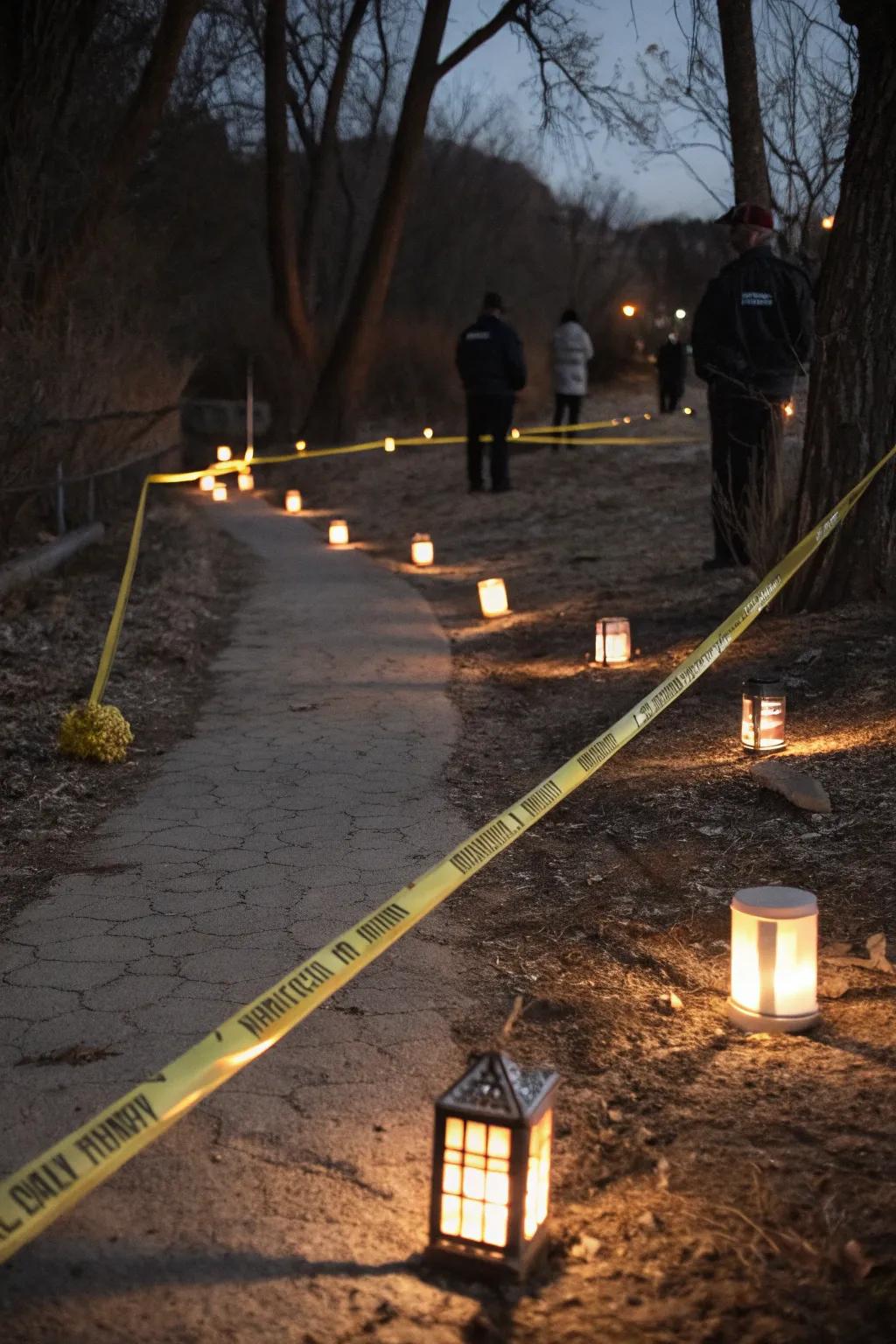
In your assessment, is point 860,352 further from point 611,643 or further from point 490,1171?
point 490,1171

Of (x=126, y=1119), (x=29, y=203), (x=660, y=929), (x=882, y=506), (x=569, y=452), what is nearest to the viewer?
(x=126, y=1119)

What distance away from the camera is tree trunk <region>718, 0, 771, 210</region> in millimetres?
9812

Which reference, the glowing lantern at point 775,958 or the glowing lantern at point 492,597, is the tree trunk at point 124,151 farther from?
the glowing lantern at point 775,958

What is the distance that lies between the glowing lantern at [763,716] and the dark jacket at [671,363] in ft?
62.7

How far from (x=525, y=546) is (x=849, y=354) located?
636 centimetres

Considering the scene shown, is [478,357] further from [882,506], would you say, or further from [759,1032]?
[759,1032]

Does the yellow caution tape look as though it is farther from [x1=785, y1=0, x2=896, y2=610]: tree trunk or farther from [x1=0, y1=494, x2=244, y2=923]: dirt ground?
[x1=785, y1=0, x2=896, y2=610]: tree trunk

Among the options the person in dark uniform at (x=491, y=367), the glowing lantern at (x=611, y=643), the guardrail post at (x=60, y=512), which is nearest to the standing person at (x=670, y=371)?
the person in dark uniform at (x=491, y=367)

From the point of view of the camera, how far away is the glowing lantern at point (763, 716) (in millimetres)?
6000

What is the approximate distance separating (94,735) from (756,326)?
194 inches

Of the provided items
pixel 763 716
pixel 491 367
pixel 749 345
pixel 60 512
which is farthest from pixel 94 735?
pixel 491 367

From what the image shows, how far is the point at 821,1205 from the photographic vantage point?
2.90 meters

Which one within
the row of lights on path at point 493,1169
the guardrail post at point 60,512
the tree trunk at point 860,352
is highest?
the tree trunk at point 860,352

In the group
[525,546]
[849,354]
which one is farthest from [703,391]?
[849,354]
